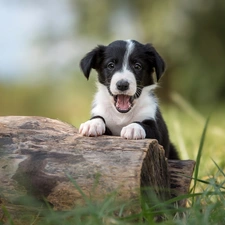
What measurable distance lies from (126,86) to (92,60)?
22.6 inches

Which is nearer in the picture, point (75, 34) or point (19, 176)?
point (19, 176)

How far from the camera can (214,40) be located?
20.8m

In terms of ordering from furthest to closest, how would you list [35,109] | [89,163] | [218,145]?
[35,109] → [218,145] → [89,163]

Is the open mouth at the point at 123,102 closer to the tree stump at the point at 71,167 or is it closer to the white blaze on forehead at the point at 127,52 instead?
the white blaze on forehead at the point at 127,52

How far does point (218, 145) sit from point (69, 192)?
449 cm

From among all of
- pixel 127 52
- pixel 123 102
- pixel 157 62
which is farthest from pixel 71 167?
pixel 157 62

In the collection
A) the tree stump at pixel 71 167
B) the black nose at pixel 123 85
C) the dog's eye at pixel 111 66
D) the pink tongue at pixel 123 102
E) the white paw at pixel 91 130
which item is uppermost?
the dog's eye at pixel 111 66

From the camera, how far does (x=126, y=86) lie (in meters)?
4.87

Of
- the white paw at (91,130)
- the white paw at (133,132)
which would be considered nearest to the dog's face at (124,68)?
the white paw at (133,132)

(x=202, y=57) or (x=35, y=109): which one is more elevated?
(x=202, y=57)

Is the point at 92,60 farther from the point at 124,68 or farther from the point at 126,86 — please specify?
the point at 126,86

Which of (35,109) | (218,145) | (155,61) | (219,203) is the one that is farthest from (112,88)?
(35,109)

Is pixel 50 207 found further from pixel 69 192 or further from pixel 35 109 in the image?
pixel 35 109

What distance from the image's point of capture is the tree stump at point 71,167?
360cm
